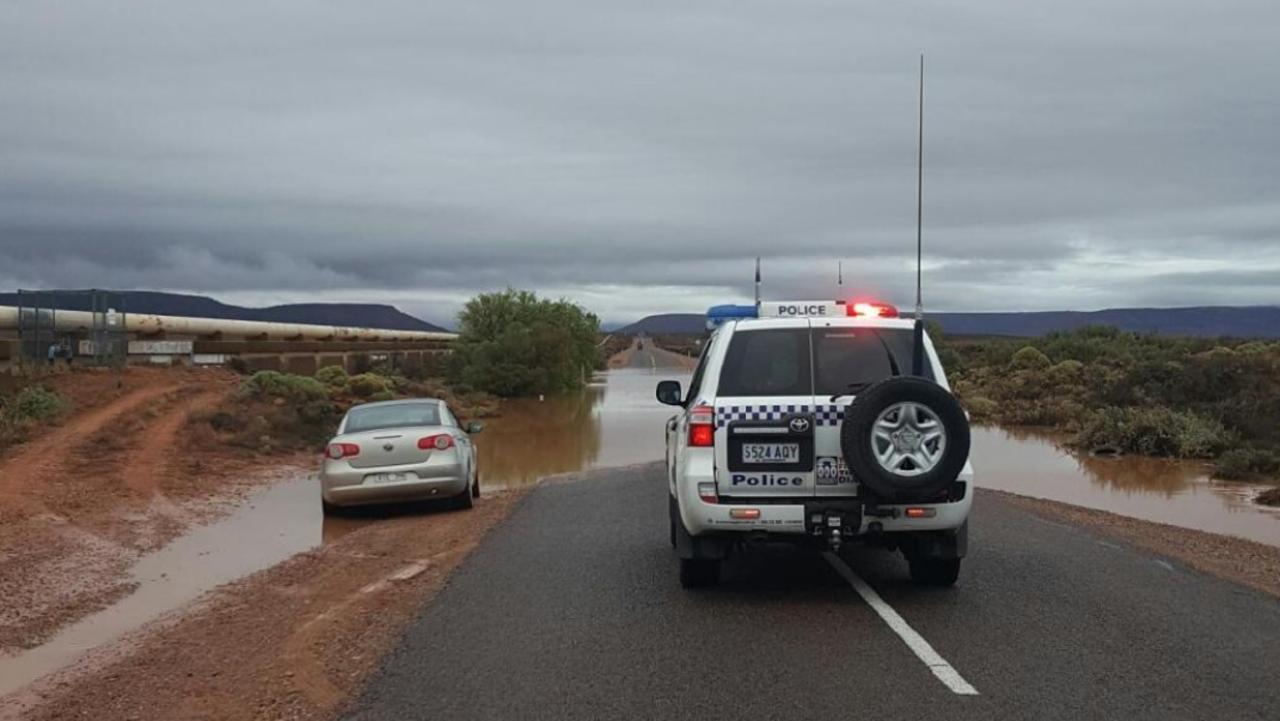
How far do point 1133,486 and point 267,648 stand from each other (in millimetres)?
18518

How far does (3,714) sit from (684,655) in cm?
376

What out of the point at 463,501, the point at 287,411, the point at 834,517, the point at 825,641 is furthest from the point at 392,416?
the point at 287,411

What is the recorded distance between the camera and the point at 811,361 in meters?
8.65

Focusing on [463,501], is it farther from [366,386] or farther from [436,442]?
[366,386]

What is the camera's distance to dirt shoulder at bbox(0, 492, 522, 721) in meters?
6.62

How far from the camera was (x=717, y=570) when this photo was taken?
30.1 ft

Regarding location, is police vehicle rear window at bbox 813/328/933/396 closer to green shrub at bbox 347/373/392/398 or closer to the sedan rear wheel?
the sedan rear wheel

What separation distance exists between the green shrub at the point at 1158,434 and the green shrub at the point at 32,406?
76.0 ft

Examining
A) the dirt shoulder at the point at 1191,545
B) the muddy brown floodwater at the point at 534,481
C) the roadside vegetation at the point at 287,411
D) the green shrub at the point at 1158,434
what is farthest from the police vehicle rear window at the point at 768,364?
the green shrub at the point at 1158,434

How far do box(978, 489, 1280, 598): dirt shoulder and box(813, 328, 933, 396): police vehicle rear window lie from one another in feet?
11.3

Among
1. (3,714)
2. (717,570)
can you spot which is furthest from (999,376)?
(3,714)

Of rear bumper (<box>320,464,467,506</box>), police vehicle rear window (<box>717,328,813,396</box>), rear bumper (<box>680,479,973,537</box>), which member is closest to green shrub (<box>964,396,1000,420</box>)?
rear bumper (<box>320,464,467,506</box>)

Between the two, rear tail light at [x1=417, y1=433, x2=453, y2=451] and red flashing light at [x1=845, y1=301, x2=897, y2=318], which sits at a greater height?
red flashing light at [x1=845, y1=301, x2=897, y2=318]

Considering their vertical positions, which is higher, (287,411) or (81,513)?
(287,411)
